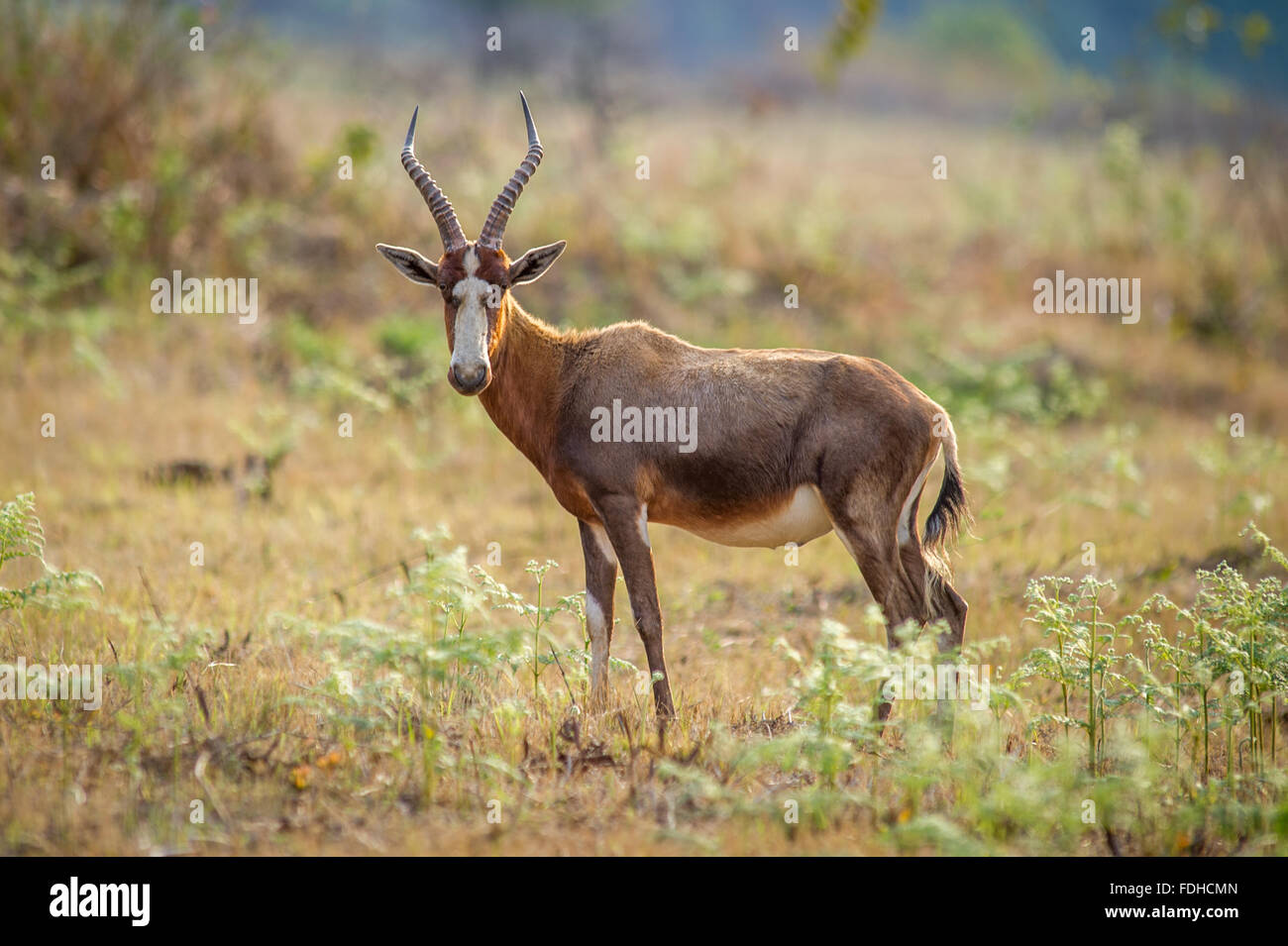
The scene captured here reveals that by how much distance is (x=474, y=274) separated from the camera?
23.8ft

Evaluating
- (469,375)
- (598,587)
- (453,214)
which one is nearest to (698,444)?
(598,587)

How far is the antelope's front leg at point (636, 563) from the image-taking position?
7301 millimetres

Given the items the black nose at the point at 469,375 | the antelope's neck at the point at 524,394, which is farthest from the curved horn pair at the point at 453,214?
the black nose at the point at 469,375

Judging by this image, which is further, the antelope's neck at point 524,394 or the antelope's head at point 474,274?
the antelope's neck at point 524,394

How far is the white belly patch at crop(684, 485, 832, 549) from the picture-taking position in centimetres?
743

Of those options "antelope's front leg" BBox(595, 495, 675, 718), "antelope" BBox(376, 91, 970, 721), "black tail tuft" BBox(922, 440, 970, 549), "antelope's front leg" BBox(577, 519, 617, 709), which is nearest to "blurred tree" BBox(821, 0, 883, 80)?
"antelope" BBox(376, 91, 970, 721)

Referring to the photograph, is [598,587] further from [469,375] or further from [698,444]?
[469,375]

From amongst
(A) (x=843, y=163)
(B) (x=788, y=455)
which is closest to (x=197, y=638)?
(B) (x=788, y=455)

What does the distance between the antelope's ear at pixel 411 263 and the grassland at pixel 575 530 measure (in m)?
1.88

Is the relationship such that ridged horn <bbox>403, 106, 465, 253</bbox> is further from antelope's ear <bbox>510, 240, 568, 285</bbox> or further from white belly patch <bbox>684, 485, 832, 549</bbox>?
white belly patch <bbox>684, 485, 832, 549</bbox>

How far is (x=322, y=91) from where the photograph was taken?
95.9ft

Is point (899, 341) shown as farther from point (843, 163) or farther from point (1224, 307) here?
point (843, 163)

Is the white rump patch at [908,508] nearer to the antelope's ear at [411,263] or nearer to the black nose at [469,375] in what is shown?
the black nose at [469,375]

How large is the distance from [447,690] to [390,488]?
5.13m
